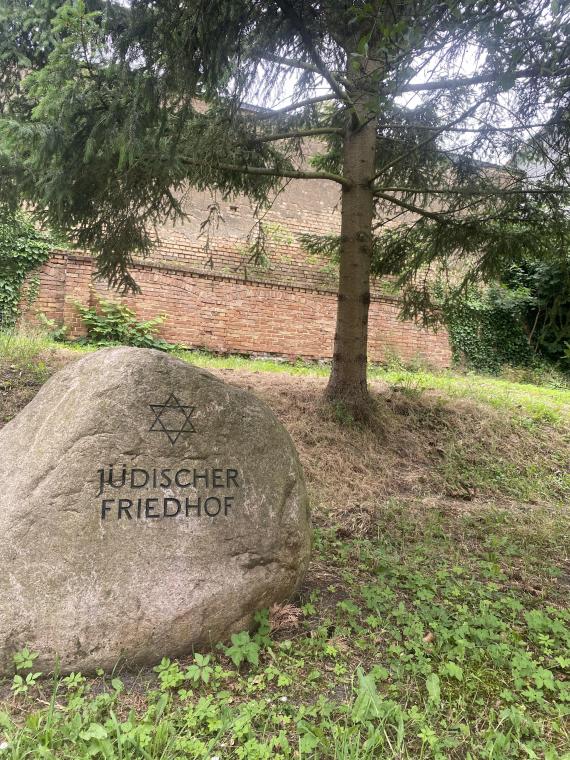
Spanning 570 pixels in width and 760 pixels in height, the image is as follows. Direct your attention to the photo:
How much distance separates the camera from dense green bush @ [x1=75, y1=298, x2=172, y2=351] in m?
10.0

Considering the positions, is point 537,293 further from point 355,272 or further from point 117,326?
point 117,326

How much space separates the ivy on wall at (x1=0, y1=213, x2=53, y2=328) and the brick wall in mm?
231

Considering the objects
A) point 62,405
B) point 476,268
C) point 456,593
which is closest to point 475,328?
point 476,268

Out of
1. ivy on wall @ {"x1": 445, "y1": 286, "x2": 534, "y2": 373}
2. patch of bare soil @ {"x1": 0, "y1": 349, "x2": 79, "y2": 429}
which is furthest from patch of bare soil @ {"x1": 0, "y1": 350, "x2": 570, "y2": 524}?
ivy on wall @ {"x1": 445, "y1": 286, "x2": 534, "y2": 373}

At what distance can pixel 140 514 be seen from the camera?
2.82 meters

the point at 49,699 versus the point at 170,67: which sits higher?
the point at 170,67

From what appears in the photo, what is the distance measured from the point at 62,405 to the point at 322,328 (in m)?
9.31

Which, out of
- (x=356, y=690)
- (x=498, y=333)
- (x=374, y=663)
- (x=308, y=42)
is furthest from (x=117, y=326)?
(x=498, y=333)

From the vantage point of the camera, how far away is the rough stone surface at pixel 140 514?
259cm

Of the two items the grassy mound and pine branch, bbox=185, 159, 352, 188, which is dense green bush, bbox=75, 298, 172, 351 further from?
pine branch, bbox=185, 159, 352, 188

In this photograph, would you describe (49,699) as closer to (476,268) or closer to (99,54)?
(99,54)

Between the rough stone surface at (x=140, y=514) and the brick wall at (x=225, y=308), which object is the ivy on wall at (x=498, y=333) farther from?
the rough stone surface at (x=140, y=514)

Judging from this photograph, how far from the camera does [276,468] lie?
3.18 metres

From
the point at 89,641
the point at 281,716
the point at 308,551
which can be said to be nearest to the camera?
the point at 281,716
